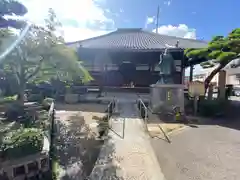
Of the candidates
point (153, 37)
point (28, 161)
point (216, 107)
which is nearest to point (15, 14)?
point (28, 161)

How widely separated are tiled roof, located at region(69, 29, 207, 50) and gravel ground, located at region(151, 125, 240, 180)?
881cm

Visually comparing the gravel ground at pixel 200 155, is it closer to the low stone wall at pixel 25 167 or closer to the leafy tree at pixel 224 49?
the low stone wall at pixel 25 167

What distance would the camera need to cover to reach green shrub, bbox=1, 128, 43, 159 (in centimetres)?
352

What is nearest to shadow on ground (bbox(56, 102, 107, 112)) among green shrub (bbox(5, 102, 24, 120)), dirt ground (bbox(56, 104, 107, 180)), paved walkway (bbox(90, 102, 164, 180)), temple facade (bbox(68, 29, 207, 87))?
dirt ground (bbox(56, 104, 107, 180))

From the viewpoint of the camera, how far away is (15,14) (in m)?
5.61

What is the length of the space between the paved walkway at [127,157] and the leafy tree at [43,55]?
2.52 meters

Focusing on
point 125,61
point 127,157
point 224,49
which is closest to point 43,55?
point 127,157

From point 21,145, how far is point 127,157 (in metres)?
2.41

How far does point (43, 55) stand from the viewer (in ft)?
19.7

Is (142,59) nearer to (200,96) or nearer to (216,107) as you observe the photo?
(200,96)

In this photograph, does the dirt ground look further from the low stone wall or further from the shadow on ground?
the shadow on ground

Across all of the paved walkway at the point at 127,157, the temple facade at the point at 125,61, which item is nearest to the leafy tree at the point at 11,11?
the paved walkway at the point at 127,157

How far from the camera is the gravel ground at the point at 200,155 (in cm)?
389

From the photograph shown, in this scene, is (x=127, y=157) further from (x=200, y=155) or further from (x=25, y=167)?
(x=25, y=167)
